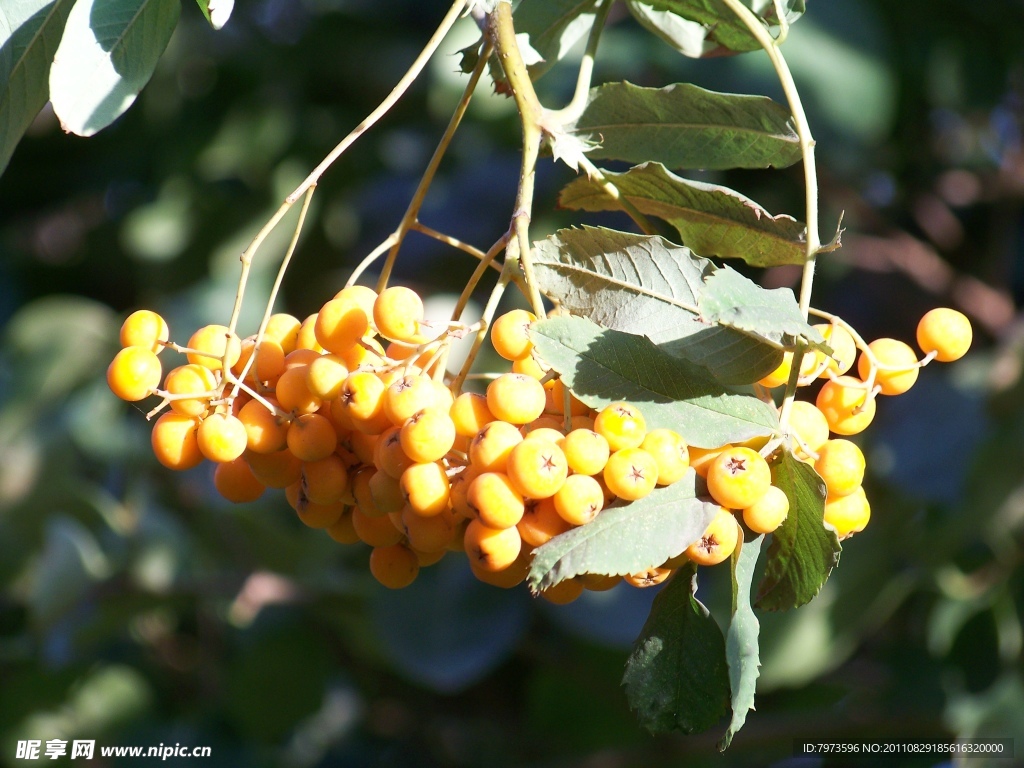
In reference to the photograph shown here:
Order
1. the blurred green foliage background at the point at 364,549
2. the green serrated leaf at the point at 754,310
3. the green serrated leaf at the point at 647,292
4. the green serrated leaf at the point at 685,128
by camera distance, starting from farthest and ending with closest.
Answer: the blurred green foliage background at the point at 364,549 < the green serrated leaf at the point at 685,128 < the green serrated leaf at the point at 647,292 < the green serrated leaf at the point at 754,310

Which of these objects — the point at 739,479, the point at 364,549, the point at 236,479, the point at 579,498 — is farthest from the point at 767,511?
the point at 364,549

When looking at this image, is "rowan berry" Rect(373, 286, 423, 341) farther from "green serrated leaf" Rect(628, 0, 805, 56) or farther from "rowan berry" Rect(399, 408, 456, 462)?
"green serrated leaf" Rect(628, 0, 805, 56)

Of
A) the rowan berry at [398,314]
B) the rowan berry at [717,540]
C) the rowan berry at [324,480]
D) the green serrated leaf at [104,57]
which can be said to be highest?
the green serrated leaf at [104,57]

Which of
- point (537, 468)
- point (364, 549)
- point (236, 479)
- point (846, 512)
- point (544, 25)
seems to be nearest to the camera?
point (537, 468)

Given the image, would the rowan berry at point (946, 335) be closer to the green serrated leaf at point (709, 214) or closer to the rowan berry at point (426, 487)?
the green serrated leaf at point (709, 214)

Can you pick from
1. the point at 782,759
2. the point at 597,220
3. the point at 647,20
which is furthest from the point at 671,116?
the point at 782,759

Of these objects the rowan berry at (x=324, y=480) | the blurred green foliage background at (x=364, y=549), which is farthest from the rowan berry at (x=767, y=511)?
the blurred green foliage background at (x=364, y=549)

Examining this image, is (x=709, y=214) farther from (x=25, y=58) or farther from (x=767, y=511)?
(x=25, y=58)
